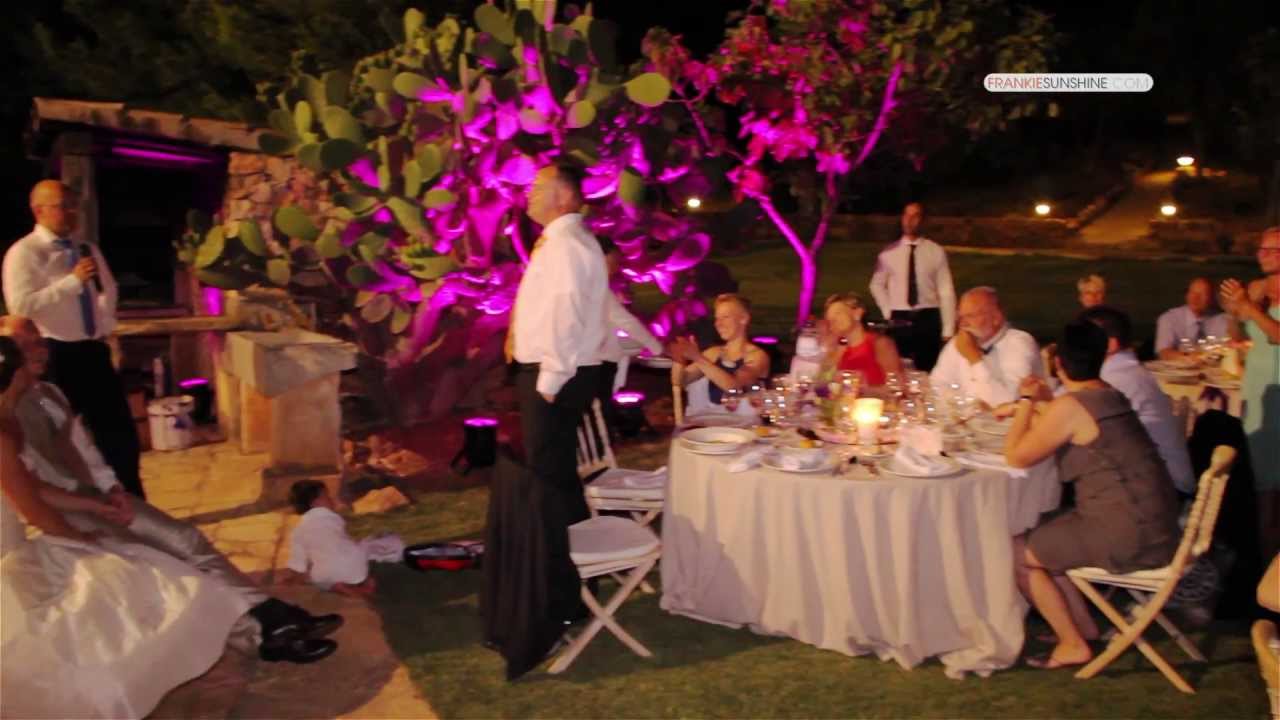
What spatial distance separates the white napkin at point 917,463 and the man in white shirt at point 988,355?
1070 mm

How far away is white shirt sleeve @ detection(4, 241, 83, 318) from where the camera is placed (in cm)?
595

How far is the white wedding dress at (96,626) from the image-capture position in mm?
3896

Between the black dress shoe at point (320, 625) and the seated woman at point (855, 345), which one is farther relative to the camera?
the seated woman at point (855, 345)

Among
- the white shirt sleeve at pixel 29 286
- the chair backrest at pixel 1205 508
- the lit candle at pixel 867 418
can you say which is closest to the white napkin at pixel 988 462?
the lit candle at pixel 867 418

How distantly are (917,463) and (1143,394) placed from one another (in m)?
1.52

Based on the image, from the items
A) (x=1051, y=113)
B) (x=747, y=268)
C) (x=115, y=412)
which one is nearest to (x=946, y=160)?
(x=747, y=268)

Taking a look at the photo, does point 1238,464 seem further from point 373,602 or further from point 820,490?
point 373,602

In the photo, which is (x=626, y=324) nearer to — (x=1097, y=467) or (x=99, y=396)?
(x=1097, y=467)

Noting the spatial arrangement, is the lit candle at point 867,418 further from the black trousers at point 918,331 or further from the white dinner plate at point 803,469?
the black trousers at point 918,331

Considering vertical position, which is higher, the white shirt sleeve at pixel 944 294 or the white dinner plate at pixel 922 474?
the white shirt sleeve at pixel 944 294

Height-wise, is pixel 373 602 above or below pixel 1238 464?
below

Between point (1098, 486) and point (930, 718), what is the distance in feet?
3.60

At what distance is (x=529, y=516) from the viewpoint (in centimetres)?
438

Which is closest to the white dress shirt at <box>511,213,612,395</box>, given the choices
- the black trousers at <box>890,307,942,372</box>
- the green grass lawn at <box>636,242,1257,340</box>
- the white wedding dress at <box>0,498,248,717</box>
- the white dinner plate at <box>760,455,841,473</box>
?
the white dinner plate at <box>760,455,841,473</box>
